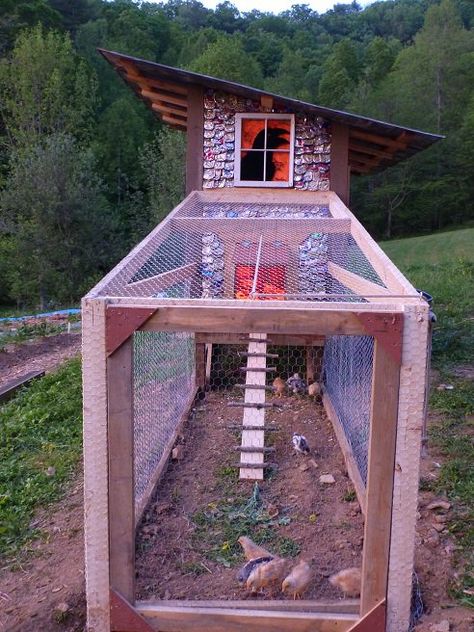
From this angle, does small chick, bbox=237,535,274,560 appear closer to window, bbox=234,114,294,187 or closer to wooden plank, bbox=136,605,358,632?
wooden plank, bbox=136,605,358,632

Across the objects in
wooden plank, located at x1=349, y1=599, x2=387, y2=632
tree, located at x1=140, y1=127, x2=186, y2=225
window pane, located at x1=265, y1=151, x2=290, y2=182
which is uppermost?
tree, located at x1=140, y1=127, x2=186, y2=225

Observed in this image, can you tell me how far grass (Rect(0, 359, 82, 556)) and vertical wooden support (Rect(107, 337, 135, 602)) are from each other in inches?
46.4

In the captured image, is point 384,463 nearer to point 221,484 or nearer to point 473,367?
point 221,484

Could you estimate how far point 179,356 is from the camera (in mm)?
6340

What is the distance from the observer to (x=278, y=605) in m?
3.18

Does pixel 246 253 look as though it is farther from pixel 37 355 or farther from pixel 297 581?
pixel 37 355

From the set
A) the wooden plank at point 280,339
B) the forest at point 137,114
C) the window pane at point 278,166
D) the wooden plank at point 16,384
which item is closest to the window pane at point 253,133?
the window pane at point 278,166

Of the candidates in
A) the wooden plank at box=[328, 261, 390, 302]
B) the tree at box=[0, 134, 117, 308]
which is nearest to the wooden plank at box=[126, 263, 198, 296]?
the wooden plank at box=[328, 261, 390, 302]

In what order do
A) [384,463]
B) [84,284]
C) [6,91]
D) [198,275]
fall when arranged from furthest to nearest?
[6,91], [84,284], [198,275], [384,463]

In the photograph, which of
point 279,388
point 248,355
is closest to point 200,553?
point 248,355

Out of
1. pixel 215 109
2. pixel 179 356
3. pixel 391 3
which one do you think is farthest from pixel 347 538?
pixel 391 3

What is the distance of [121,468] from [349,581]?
127cm

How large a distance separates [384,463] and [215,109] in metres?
5.10

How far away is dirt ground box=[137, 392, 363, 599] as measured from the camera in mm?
3604
